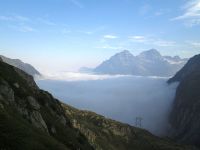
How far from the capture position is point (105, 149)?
7249 inches

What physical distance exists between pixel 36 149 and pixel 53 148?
7316 millimetres

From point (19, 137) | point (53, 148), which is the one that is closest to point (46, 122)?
point (53, 148)

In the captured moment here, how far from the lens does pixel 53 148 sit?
192 ft

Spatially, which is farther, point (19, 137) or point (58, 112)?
point (58, 112)

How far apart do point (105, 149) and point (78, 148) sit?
297 feet

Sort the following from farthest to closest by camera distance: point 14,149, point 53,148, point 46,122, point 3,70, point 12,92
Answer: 1. point 3,70
2. point 46,122
3. point 12,92
4. point 53,148
5. point 14,149

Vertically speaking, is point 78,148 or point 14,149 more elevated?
point 14,149

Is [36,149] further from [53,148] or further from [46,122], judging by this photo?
[46,122]

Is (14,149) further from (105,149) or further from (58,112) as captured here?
(105,149)

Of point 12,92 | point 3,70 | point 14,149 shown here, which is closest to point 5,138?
point 14,149

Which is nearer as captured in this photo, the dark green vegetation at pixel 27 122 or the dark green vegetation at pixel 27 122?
the dark green vegetation at pixel 27 122

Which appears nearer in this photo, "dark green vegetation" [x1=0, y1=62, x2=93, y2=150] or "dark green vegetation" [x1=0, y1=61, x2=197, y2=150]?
"dark green vegetation" [x1=0, y1=61, x2=197, y2=150]

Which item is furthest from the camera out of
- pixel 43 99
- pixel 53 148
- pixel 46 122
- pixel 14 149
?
pixel 43 99

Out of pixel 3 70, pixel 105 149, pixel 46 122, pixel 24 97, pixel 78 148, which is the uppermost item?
pixel 3 70
